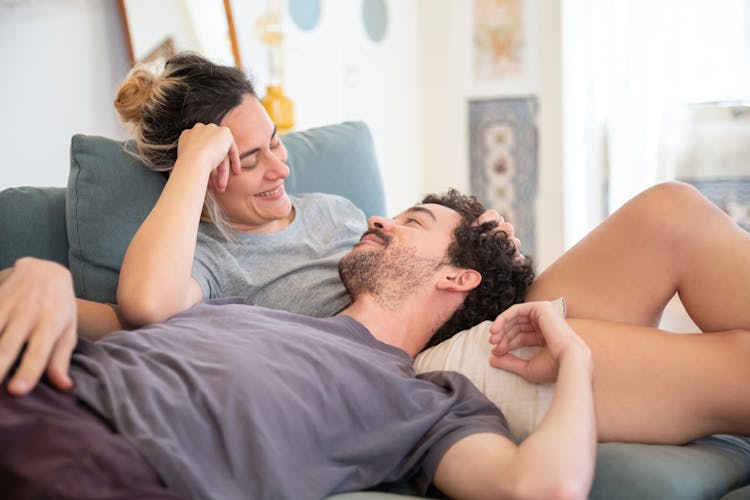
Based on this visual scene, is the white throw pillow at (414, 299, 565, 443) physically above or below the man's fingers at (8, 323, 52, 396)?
below

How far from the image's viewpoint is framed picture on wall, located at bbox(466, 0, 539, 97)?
13.7 ft

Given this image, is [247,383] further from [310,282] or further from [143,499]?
[310,282]

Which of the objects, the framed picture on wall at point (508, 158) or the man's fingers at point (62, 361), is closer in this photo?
the man's fingers at point (62, 361)

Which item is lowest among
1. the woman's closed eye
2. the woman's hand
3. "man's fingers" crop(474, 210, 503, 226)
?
"man's fingers" crop(474, 210, 503, 226)

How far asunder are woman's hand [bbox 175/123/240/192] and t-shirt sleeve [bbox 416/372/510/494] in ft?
2.30

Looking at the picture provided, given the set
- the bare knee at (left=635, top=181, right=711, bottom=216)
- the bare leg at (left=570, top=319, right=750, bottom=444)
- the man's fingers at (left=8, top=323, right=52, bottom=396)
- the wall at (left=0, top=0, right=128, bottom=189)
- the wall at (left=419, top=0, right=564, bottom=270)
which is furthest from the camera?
the wall at (left=419, top=0, right=564, bottom=270)

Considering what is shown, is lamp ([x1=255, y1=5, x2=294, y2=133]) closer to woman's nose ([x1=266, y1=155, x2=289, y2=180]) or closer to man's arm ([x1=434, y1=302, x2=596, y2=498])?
woman's nose ([x1=266, y1=155, x2=289, y2=180])

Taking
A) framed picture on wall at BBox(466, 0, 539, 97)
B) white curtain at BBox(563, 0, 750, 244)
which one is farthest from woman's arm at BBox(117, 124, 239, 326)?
framed picture on wall at BBox(466, 0, 539, 97)

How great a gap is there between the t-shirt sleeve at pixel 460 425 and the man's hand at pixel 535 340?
89 mm

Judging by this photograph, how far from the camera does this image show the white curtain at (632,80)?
365 centimetres

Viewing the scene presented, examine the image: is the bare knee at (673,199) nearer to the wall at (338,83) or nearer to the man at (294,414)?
the man at (294,414)

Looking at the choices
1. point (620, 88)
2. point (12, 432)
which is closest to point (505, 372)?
point (12, 432)

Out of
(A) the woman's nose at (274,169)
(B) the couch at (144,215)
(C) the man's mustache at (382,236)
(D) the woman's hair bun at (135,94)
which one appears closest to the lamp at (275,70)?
(B) the couch at (144,215)

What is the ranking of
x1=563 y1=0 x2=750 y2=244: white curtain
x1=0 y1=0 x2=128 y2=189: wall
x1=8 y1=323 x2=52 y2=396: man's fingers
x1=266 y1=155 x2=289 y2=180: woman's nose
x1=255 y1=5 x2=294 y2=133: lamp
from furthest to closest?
x1=563 y1=0 x2=750 y2=244: white curtain, x1=255 y1=5 x2=294 y2=133: lamp, x1=0 y1=0 x2=128 y2=189: wall, x1=266 y1=155 x2=289 y2=180: woman's nose, x1=8 y1=323 x2=52 y2=396: man's fingers
